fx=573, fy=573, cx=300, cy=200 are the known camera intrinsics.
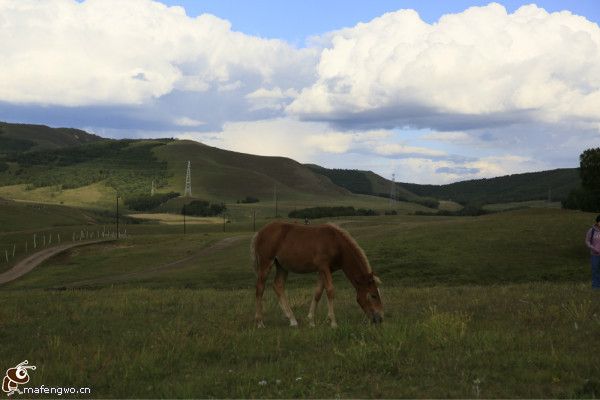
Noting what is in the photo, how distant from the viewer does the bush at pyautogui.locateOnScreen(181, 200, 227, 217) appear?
190 meters

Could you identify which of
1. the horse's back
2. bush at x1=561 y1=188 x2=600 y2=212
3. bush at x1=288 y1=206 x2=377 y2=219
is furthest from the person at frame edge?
bush at x1=288 y1=206 x2=377 y2=219

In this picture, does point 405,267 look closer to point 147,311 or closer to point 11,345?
point 147,311

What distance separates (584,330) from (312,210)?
153103mm

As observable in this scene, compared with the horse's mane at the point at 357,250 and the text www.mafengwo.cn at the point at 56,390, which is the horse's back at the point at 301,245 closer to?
the horse's mane at the point at 357,250

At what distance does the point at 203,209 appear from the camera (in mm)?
192875

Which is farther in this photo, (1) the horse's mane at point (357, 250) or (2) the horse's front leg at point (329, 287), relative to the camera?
(1) the horse's mane at point (357, 250)

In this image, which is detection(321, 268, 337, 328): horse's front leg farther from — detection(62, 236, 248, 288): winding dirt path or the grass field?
detection(62, 236, 248, 288): winding dirt path

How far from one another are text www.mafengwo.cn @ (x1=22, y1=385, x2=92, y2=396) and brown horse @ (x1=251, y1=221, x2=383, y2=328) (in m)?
5.73

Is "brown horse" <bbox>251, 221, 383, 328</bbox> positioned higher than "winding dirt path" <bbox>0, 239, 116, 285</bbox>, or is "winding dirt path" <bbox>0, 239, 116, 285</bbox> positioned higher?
"brown horse" <bbox>251, 221, 383, 328</bbox>

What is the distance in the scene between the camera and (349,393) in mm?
8477

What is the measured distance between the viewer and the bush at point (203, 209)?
7461 inches

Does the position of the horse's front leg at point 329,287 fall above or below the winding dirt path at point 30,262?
above

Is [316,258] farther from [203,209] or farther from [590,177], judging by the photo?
[203,209]

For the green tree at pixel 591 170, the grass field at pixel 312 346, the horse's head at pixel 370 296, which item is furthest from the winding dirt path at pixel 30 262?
the green tree at pixel 591 170
